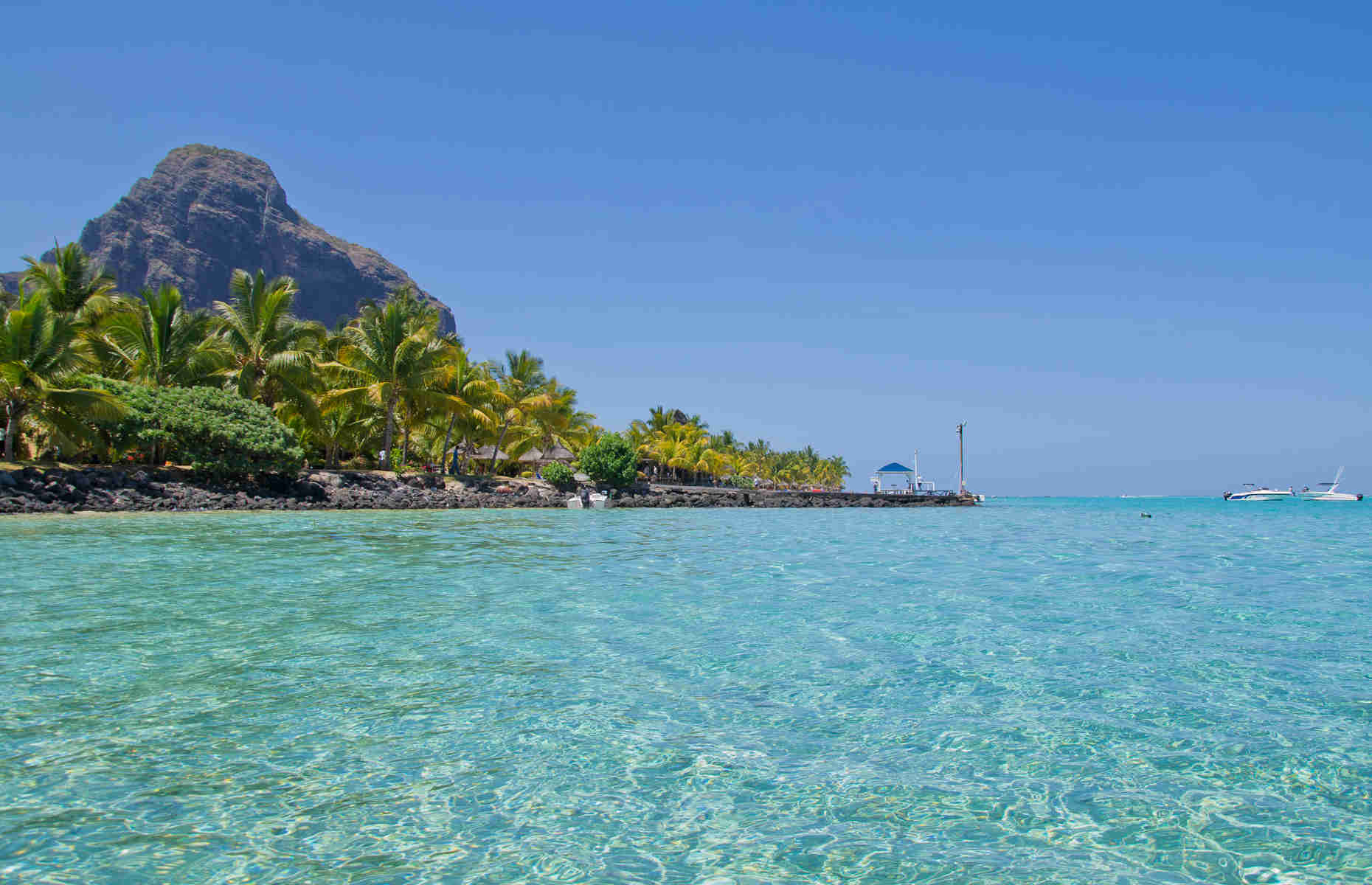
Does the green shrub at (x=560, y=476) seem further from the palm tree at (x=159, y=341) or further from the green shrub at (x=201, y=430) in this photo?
the palm tree at (x=159, y=341)

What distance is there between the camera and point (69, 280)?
2523 cm

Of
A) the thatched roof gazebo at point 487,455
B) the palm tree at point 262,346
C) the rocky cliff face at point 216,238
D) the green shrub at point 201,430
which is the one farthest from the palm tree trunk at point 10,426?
the rocky cliff face at point 216,238

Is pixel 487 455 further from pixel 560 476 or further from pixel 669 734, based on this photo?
pixel 669 734

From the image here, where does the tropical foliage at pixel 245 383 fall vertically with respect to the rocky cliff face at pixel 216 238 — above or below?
below

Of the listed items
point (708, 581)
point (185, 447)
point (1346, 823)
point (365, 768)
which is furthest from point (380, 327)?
point (1346, 823)

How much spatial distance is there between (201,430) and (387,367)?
9212 millimetres

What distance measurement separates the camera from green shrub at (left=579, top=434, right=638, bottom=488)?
42.5 meters

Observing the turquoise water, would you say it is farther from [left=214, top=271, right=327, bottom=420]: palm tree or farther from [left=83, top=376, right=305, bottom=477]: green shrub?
[left=214, top=271, right=327, bottom=420]: palm tree

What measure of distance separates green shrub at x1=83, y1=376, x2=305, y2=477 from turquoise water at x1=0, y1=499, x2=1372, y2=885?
52.5 ft

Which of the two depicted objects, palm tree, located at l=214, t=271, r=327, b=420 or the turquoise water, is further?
Result: palm tree, located at l=214, t=271, r=327, b=420

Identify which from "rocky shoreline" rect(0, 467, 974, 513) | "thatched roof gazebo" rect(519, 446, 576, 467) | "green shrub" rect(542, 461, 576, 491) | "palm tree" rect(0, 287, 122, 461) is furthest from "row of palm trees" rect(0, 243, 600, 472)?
"thatched roof gazebo" rect(519, 446, 576, 467)

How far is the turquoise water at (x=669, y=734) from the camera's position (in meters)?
2.81

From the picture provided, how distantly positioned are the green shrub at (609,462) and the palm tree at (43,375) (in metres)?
23.3

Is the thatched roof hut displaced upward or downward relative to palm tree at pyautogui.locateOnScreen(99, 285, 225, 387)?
downward
